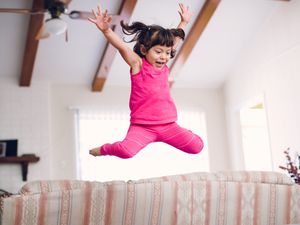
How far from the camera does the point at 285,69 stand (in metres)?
6.00

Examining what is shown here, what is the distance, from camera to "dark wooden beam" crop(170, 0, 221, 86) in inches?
230

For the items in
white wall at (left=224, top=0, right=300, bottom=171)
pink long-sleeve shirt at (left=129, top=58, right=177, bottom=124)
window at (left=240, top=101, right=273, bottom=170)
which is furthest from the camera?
window at (left=240, top=101, right=273, bottom=170)

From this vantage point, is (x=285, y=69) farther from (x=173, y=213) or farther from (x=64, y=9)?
(x=173, y=213)

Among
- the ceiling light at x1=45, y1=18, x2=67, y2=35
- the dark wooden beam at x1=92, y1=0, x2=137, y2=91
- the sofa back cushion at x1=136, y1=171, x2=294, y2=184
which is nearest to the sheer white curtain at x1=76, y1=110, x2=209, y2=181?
the dark wooden beam at x1=92, y1=0, x2=137, y2=91

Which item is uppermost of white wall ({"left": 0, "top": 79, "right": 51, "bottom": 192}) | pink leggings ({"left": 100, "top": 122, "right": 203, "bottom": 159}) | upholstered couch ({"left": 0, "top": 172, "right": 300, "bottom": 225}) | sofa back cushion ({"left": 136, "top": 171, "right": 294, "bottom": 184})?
white wall ({"left": 0, "top": 79, "right": 51, "bottom": 192})

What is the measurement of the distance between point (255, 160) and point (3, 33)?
444 cm

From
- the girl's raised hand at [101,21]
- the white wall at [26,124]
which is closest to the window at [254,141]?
the white wall at [26,124]

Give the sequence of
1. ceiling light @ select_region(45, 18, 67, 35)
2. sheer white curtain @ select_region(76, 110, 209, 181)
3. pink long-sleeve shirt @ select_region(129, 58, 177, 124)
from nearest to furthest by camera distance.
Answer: pink long-sleeve shirt @ select_region(129, 58, 177, 124)
ceiling light @ select_region(45, 18, 67, 35)
sheer white curtain @ select_region(76, 110, 209, 181)

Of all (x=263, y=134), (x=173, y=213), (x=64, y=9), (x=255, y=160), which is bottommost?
(x=173, y=213)

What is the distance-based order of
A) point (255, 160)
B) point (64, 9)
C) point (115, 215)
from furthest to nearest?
point (255, 160), point (64, 9), point (115, 215)

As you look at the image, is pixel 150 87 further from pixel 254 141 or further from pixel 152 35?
pixel 254 141

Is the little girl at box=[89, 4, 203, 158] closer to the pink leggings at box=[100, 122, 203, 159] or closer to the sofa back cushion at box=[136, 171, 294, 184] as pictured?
the pink leggings at box=[100, 122, 203, 159]

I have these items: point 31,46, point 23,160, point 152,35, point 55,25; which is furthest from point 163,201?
point 23,160

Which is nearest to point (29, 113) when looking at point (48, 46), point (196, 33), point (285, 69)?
point (48, 46)
